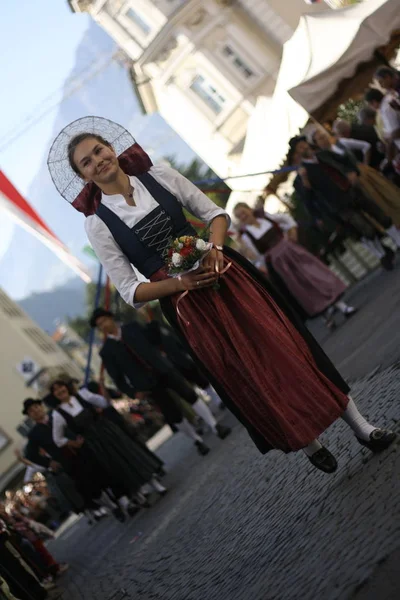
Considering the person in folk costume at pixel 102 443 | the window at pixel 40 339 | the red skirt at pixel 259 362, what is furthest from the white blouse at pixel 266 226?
the window at pixel 40 339

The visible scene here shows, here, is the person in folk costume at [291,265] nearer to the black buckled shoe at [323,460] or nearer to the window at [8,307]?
the black buckled shoe at [323,460]

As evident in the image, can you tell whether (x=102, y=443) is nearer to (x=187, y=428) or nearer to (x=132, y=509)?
(x=132, y=509)

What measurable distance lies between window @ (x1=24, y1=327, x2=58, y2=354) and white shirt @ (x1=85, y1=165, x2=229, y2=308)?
59.1m

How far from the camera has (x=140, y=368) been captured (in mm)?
11391

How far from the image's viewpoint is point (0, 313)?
62.6 m

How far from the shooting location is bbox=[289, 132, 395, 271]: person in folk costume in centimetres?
1290

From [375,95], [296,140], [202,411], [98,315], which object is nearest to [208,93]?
[296,140]

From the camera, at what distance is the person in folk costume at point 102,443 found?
11.1 meters

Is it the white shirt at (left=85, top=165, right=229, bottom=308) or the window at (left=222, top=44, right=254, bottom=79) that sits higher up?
the window at (left=222, top=44, right=254, bottom=79)

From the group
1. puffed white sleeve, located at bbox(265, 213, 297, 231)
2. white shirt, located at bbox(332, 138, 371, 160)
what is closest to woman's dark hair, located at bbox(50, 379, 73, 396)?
puffed white sleeve, located at bbox(265, 213, 297, 231)

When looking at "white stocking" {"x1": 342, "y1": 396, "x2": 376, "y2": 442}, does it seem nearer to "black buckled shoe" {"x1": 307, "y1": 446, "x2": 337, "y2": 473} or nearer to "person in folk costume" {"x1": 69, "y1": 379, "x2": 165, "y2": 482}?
"black buckled shoe" {"x1": 307, "y1": 446, "x2": 337, "y2": 473}

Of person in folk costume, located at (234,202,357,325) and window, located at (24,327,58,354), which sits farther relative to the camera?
window, located at (24,327,58,354)

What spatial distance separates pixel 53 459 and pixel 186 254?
7.96 m

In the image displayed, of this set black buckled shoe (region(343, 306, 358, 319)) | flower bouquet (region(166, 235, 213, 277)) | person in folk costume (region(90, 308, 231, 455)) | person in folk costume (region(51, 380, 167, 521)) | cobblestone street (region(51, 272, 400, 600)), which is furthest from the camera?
black buckled shoe (region(343, 306, 358, 319))
